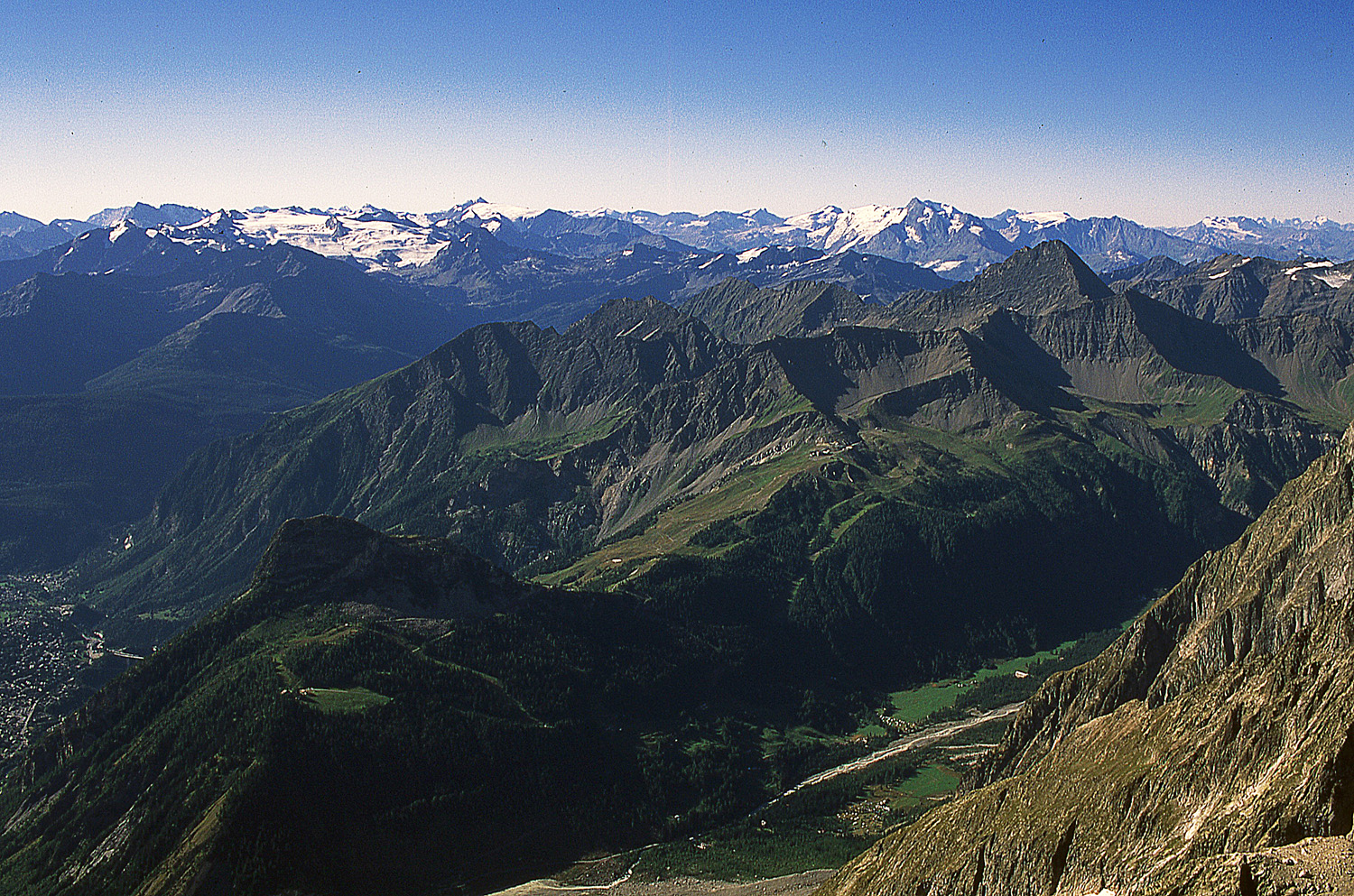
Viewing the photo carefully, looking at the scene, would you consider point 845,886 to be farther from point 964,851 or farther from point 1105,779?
point 1105,779

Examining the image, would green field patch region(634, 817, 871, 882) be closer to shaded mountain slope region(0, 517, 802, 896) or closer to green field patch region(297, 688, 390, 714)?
shaded mountain slope region(0, 517, 802, 896)

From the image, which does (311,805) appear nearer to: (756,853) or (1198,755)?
(756,853)

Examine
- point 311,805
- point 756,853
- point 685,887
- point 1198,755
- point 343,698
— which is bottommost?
point 756,853

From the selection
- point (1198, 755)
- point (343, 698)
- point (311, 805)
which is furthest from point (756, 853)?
point (1198, 755)

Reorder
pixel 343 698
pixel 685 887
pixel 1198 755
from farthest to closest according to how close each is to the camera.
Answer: pixel 343 698 → pixel 685 887 → pixel 1198 755

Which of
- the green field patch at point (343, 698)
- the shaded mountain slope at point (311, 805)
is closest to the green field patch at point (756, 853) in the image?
the shaded mountain slope at point (311, 805)

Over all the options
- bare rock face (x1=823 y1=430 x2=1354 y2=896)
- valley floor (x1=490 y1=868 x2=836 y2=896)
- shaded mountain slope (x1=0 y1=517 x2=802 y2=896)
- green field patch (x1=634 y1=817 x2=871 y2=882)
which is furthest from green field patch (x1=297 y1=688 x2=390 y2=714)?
bare rock face (x1=823 y1=430 x2=1354 y2=896)

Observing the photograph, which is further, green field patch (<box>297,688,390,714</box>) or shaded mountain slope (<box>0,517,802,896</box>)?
green field patch (<box>297,688,390,714</box>)

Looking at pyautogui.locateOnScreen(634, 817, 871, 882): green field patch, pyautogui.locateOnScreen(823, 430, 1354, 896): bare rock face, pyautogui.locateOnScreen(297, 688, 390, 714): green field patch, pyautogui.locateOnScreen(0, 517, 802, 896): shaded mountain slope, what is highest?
pyautogui.locateOnScreen(823, 430, 1354, 896): bare rock face

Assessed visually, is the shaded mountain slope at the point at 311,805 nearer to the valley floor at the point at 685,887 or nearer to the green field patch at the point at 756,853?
the valley floor at the point at 685,887
